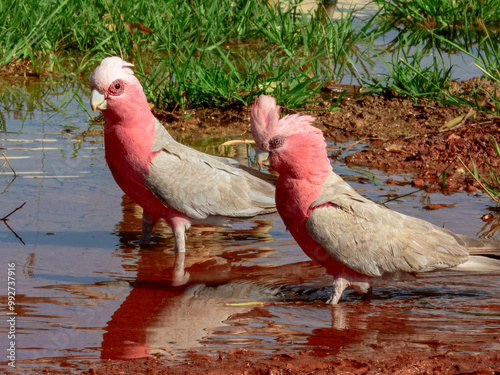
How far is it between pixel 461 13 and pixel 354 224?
6.17m

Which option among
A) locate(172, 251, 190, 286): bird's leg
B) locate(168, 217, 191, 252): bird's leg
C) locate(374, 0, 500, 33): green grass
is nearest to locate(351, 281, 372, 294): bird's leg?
locate(172, 251, 190, 286): bird's leg

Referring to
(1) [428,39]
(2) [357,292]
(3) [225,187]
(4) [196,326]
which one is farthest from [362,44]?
(4) [196,326]

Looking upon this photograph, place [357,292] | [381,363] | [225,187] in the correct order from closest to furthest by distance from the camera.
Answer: [381,363] → [357,292] → [225,187]

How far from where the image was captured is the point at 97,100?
464 cm

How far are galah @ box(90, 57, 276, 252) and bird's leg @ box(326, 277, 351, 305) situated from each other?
3.65 ft

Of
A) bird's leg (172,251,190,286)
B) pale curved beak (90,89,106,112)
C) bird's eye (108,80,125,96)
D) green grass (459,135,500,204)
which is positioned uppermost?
bird's eye (108,80,125,96)

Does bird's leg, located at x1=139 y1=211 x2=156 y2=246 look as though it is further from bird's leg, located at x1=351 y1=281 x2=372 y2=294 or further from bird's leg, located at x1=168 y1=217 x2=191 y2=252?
bird's leg, located at x1=351 y1=281 x2=372 y2=294

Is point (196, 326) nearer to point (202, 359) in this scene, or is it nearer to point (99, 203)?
point (202, 359)

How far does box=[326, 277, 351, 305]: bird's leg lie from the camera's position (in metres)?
4.16

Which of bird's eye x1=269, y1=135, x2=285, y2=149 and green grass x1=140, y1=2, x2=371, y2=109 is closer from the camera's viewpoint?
bird's eye x1=269, y1=135, x2=285, y2=149

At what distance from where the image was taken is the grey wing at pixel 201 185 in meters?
4.86

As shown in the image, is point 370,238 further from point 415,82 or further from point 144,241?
point 415,82

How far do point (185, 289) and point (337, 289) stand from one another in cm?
91

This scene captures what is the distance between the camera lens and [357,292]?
14.7 feet
